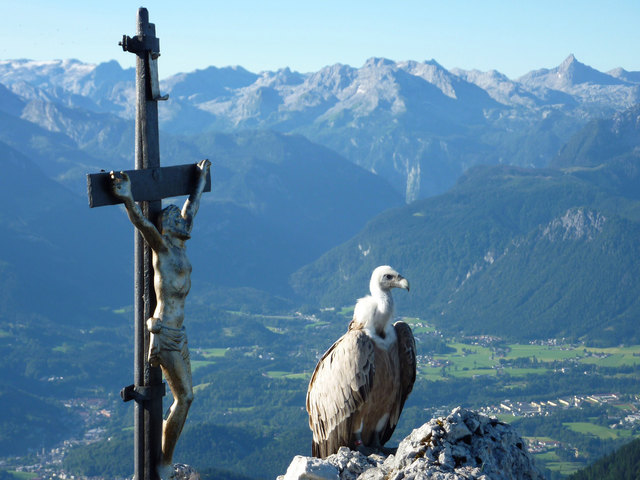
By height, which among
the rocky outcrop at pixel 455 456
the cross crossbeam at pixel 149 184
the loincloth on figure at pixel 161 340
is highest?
the cross crossbeam at pixel 149 184

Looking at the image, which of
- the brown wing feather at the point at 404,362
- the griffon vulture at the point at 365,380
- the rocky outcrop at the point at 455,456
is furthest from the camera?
the brown wing feather at the point at 404,362

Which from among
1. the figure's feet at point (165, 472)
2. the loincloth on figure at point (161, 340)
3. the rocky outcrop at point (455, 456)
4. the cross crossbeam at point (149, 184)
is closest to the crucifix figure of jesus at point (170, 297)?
the loincloth on figure at point (161, 340)

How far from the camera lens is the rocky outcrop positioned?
13203 millimetres

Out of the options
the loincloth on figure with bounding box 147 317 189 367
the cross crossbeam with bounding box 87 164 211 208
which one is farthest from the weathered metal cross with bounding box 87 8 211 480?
the loincloth on figure with bounding box 147 317 189 367

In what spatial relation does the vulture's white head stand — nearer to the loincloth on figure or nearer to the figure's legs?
the figure's legs

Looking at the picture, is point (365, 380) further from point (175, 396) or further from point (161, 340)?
point (161, 340)

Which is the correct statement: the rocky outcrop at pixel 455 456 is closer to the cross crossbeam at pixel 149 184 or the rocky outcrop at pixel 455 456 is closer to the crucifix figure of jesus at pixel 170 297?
the crucifix figure of jesus at pixel 170 297

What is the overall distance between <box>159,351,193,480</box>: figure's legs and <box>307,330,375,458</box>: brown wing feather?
157 inches

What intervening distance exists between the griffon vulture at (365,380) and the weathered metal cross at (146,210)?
431cm

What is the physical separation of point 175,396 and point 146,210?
2761 millimetres

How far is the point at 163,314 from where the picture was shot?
13492 mm

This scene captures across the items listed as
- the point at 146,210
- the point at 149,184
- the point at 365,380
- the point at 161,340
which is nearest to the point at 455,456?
the point at 365,380

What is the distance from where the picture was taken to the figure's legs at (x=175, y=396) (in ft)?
44.7

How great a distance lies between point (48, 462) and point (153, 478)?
192 meters
